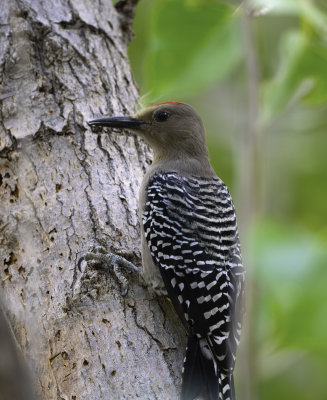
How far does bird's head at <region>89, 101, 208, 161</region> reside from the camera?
413cm

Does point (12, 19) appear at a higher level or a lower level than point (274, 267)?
higher

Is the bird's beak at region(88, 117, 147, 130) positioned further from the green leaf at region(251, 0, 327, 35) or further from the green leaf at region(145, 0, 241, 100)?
the green leaf at region(251, 0, 327, 35)

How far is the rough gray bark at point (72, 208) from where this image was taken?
2.81 metres

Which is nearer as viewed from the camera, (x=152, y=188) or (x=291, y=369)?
(x=152, y=188)

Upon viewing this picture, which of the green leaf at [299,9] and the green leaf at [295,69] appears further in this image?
the green leaf at [295,69]

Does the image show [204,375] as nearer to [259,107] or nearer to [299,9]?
[259,107]

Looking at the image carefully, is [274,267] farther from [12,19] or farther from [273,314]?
[12,19]

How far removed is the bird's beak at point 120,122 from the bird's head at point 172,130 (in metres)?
0.04

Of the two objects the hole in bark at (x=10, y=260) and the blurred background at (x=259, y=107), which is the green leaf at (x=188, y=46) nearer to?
the blurred background at (x=259, y=107)

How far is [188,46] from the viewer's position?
338 cm

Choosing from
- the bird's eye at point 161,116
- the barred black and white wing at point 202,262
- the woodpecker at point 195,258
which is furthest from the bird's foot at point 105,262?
the bird's eye at point 161,116

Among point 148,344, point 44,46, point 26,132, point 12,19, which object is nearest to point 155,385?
point 148,344

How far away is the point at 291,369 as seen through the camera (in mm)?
6645

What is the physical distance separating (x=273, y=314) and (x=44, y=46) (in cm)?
209
